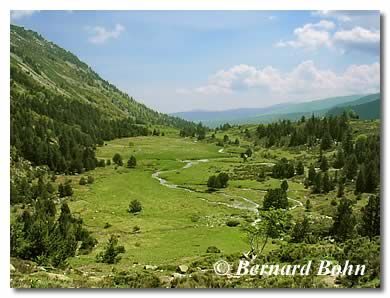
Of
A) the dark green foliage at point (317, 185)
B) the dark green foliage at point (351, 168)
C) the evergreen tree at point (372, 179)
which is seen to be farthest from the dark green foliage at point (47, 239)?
the dark green foliage at point (351, 168)

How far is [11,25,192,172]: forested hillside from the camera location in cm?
3781

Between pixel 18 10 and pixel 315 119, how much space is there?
215ft

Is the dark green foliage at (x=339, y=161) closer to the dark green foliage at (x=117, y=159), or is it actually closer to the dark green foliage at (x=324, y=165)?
the dark green foliage at (x=324, y=165)

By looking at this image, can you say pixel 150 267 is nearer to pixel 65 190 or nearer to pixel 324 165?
pixel 65 190

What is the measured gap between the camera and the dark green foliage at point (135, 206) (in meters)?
26.2

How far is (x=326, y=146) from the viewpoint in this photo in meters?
62.2

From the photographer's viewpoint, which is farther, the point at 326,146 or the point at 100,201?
the point at 326,146

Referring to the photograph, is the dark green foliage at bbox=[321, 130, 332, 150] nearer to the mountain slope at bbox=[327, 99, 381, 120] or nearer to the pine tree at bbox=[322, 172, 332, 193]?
the mountain slope at bbox=[327, 99, 381, 120]

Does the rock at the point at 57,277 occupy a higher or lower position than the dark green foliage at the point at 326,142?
lower

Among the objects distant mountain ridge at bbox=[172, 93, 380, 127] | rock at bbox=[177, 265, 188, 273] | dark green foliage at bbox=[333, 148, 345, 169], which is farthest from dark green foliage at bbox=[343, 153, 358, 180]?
rock at bbox=[177, 265, 188, 273]

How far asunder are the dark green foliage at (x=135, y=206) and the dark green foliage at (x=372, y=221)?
13.6 m

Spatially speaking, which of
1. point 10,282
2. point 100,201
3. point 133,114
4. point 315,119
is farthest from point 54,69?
point 10,282

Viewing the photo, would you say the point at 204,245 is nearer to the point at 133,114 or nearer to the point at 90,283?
the point at 90,283
